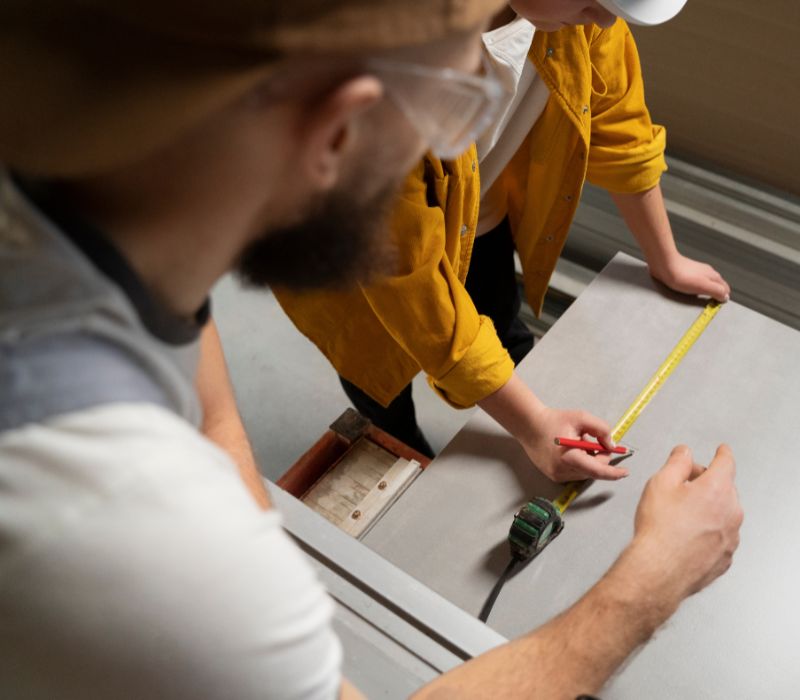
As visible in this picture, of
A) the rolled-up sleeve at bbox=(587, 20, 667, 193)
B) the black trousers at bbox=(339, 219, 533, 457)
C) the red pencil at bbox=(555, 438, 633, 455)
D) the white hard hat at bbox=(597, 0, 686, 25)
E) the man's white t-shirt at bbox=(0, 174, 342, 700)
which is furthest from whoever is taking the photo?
the black trousers at bbox=(339, 219, 533, 457)

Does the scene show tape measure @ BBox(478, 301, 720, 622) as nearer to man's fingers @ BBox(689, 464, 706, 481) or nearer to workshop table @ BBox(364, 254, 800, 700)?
workshop table @ BBox(364, 254, 800, 700)

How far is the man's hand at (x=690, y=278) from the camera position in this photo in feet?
4.84

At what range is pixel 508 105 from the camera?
3.98 ft

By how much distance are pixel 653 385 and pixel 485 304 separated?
1.77ft

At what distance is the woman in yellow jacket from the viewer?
1142mm

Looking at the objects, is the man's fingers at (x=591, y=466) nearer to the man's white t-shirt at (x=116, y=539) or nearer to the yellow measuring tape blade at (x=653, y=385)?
the yellow measuring tape blade at (x=653, y=385)

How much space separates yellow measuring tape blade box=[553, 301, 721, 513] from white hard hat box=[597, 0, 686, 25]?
1.97ft

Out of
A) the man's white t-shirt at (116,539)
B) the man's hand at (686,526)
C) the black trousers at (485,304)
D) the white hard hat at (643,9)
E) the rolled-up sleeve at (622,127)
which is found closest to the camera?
the man's white t-shirt at (116,539)

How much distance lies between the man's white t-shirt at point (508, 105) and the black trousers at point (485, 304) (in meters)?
0.07

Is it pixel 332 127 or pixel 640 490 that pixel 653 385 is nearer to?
pixel 640 490

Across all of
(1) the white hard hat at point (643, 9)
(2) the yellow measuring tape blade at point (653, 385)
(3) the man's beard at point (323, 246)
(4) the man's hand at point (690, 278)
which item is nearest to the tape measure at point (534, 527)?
(2) the yellow measuring tape blade at point (653, 385)

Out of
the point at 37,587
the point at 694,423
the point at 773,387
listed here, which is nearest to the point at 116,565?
the point at 37,587

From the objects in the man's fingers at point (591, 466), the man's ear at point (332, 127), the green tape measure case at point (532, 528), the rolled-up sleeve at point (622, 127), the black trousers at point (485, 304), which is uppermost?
the man's ear at point (332, 127)

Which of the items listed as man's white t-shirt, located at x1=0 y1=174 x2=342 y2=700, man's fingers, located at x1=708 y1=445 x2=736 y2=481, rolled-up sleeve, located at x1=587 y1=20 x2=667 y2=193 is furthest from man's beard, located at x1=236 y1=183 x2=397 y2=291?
rolled-up sleeve, located at x1=587 y1=20 x2=667 y2=193
